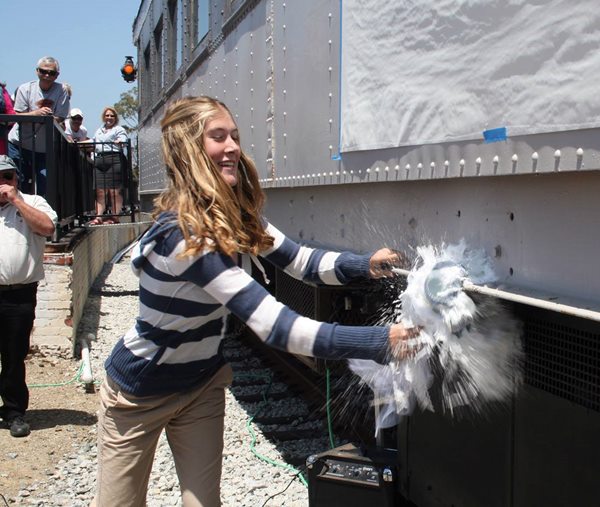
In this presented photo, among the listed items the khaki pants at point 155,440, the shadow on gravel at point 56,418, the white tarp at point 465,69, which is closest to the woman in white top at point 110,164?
the shadow on gravel at point 56,418

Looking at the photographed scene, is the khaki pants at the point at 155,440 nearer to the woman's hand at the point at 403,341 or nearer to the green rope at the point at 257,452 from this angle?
the woman's hand at the point at 403,341

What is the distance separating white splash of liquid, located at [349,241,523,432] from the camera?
2.09 meters

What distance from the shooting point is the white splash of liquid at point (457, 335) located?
6.85 ft

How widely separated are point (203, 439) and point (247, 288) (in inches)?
25.7

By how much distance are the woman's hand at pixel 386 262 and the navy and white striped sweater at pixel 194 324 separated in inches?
1.0

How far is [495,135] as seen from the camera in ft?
6.24

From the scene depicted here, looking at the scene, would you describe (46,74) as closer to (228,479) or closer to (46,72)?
(46,72)

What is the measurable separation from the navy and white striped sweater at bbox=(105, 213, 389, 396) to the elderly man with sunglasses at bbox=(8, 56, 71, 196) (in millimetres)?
5245

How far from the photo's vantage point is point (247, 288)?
195 cm

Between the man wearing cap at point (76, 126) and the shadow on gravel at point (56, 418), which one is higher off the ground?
the man wearing cap at point (76, 126)

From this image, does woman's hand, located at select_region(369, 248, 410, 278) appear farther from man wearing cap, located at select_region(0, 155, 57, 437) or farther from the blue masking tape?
man wearing cap, located at select_region(0, 155, 57, 437)

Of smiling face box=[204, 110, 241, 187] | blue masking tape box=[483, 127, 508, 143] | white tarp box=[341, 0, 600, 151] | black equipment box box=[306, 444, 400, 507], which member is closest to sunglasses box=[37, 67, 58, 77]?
white tarp box=[341, 0, 600, 151]

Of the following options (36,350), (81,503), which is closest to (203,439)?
(81,503)

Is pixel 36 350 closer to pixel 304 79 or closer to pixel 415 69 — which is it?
pixel 304 79
